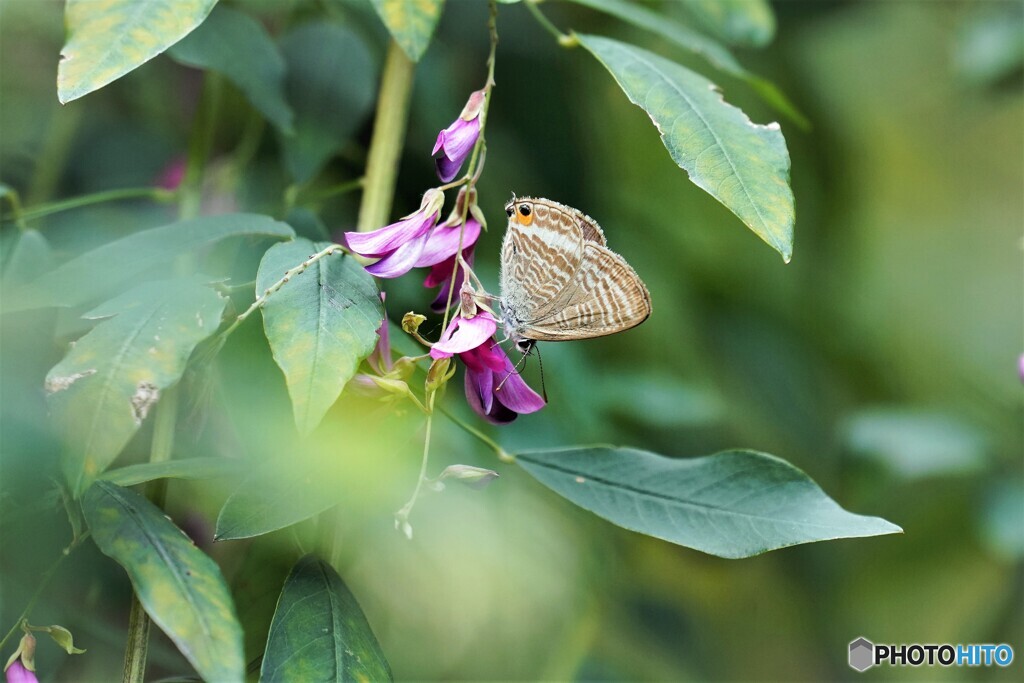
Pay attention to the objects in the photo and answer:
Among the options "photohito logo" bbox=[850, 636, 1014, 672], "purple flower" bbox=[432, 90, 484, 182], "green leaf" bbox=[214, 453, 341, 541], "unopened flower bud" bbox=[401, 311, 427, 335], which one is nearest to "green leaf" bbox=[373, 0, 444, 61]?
"purple flower" bbox=[432, 90, 484, 182]

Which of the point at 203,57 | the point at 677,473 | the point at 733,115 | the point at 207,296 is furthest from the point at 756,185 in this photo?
the point at 203,57

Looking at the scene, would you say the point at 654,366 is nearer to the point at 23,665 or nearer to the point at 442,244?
the point at 442,244

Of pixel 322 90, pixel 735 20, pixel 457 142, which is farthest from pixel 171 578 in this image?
pixel 735 20

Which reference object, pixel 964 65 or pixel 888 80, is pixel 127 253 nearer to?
pixel 964 65

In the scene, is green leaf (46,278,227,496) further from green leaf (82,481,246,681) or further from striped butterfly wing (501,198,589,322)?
striped butterfly wing (501,198,589,322)

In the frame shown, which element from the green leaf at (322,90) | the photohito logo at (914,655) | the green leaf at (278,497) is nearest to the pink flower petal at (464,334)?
→ the green leaf at (278,497)

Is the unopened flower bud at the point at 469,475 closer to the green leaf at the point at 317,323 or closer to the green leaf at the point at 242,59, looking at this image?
the green leaf at the point at 317,323
